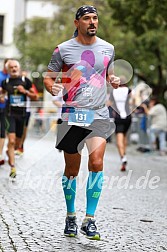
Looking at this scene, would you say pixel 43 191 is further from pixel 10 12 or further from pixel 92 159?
pixel 10 12

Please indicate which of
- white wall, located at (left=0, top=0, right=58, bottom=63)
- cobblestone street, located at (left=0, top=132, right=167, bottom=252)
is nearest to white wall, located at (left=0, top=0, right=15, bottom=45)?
white wall, located at (left=0, top=0, right=58, bottom=63)

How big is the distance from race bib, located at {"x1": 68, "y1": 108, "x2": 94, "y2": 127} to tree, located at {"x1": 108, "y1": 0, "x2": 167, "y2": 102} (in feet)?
29.9

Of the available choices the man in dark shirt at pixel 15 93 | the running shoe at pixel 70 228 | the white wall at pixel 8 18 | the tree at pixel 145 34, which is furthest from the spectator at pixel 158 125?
the white wall at pixel 8 18

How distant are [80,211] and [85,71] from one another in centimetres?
212

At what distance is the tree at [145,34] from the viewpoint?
639 inches

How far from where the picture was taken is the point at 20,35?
147 ft

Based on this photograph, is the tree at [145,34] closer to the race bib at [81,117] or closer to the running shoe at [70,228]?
the race bib at [81,117]

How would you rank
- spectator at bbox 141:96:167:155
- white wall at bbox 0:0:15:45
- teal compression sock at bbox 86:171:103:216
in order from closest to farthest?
1. teal compression sock at bbox 86:171:103:216
2. spectator at bbox 141:96:167:155
3. white wall at bbox 0:0:15:45

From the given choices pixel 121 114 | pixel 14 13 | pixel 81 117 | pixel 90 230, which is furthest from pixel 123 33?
pixel 14 13

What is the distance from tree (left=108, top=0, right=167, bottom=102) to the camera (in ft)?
53.3

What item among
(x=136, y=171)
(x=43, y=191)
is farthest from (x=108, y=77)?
(x=136, y=171)

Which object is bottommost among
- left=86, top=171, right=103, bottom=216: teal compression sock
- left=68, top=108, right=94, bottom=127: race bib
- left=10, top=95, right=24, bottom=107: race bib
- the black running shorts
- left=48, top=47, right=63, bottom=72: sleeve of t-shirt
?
left=86, top=171, right=103, bottom=216: teal compression sock

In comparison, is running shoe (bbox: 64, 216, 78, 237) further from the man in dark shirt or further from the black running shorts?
the man in dark shirt

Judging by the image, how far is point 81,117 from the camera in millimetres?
5984
